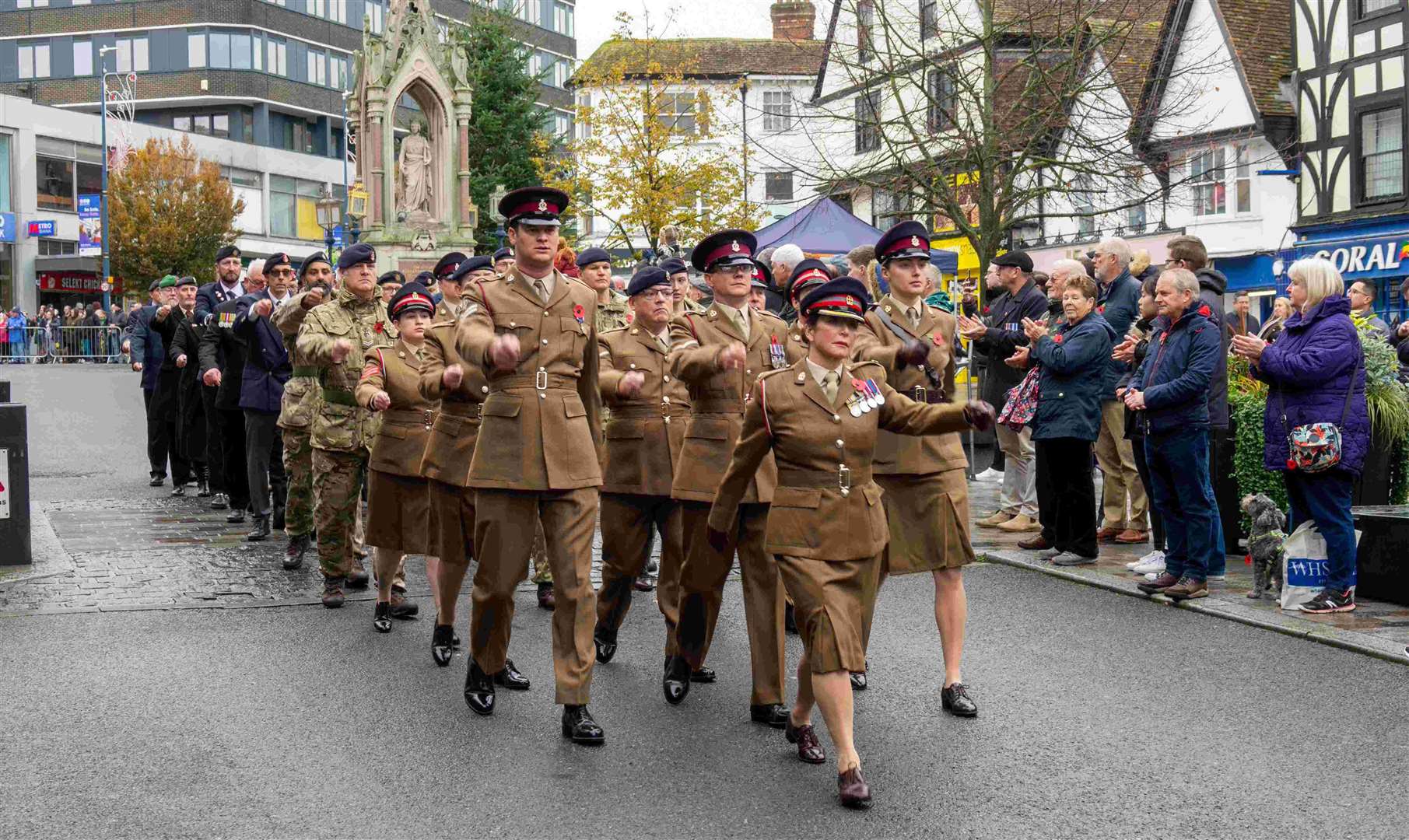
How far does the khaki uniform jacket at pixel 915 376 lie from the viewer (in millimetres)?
7461

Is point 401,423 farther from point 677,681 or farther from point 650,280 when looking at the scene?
point 677,681

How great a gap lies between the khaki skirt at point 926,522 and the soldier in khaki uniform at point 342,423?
392cm

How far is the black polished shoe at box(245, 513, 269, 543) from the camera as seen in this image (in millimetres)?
12836

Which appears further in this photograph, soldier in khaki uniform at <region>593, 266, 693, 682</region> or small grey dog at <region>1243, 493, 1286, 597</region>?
small grey dog at <region>1243, 493, 1286, 597</region>

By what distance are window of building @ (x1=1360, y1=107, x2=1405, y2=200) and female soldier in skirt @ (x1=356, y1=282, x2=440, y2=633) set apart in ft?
94.5

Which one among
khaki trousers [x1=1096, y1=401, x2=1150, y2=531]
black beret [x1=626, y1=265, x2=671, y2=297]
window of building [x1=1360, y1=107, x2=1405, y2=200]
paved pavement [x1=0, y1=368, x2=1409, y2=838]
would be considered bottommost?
paved pavement [x1=0, y1=368, x2=1409, y2=838]

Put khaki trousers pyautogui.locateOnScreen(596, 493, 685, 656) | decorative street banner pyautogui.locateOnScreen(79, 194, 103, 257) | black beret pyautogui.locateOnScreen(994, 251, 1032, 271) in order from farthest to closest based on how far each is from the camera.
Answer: decorative street banner pyautogui.locateOnScreen(79, 194, 103, 257), black beret pyautogui.locateOnScreen(994, 251, 1032, 271), khaki trousers pyautogui.locateOnScreen(596, 493, 685, 656)

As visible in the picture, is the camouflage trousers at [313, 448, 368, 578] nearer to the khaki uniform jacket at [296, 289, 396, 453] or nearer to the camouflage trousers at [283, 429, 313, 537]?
the khaki uniform jacket at [296, 289, 396, 453]

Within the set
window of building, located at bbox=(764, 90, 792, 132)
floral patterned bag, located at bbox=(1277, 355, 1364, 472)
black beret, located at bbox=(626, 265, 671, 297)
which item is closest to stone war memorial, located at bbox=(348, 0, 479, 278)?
black beret, located at bbox=(626, 265, 671, 297)

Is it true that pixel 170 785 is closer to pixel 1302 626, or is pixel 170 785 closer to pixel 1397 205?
pixel 1302 626

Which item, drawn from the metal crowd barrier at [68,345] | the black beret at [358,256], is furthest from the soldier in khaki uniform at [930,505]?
the metal crowd barrier at [68,345]

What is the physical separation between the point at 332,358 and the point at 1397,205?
28957mm

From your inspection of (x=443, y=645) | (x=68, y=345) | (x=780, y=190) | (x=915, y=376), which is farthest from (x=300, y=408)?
(x=780, y=190)

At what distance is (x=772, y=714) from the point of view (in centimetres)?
704
